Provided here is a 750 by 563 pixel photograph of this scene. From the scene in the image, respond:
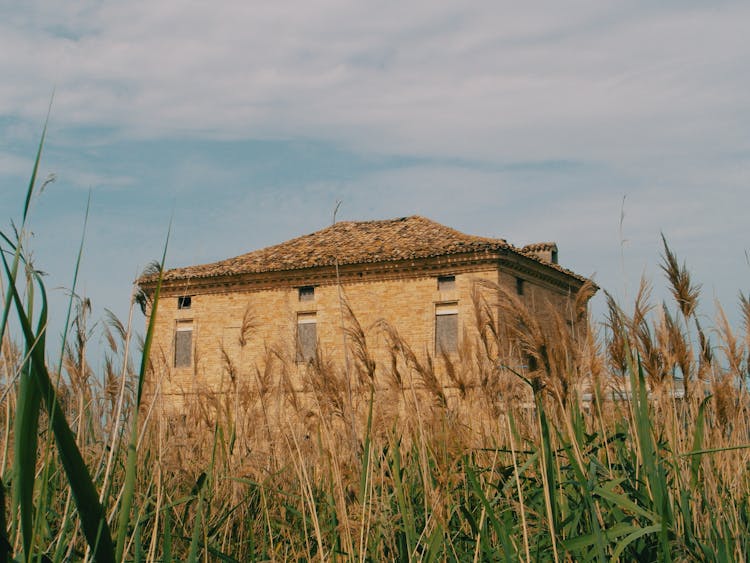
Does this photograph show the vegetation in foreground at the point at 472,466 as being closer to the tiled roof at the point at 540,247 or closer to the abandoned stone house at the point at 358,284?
the abandoned stone house at the point at 358,284

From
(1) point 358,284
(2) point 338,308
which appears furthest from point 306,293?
(2) point 338,308

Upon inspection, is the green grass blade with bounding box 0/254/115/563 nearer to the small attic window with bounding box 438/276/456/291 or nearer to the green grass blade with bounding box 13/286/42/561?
the green grass blade with bounding box 13/286/42/561

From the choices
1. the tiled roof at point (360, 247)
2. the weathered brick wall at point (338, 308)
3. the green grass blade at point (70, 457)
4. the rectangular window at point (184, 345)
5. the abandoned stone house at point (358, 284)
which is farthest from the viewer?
the rectangular window at point (184, 345)

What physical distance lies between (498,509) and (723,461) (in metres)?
1.35

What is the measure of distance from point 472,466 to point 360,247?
79.9ft

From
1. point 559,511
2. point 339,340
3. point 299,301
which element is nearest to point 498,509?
point 559,511

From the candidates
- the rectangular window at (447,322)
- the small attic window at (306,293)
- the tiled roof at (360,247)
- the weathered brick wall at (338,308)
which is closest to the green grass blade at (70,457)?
the weathered brick wall at (338,308)

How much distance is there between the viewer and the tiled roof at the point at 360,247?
83.8 feet

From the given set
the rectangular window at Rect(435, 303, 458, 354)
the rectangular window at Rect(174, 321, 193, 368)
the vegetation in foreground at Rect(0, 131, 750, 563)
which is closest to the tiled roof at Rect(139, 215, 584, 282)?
the rectangular window at Rect(435, 303, 458, 354)

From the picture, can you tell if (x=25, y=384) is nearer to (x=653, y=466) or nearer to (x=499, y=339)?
(x=653, y=466)

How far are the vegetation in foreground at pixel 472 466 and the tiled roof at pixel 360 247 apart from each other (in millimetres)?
20817

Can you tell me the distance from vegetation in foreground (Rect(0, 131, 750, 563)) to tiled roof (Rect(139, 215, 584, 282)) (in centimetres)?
2082

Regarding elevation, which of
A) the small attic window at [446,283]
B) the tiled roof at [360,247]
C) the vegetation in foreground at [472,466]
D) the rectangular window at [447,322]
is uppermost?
the tiled roof at [360,247]

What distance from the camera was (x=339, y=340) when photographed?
25.7 meters
